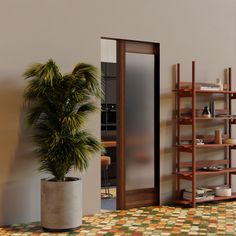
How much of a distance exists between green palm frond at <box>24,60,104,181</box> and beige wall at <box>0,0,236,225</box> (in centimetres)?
29

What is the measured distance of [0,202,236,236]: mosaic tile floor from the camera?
4.93 metres

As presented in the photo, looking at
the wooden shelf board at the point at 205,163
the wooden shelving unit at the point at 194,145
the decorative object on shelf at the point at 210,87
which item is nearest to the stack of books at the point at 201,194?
the wooden shelving unit at the point at 194,145

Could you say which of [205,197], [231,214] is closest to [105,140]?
[205,197]

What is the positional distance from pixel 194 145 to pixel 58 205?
216 cm

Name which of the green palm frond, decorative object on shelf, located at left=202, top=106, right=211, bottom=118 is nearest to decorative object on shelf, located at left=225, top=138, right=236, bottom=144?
decorative object on shelf, located at left=202, top=106, right=211, bottom=118

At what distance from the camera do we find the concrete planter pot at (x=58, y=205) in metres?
4.94

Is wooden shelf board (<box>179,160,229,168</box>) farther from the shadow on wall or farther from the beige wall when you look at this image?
the shadow on wall

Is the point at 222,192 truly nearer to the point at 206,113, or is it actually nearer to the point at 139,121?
the point at 206,113

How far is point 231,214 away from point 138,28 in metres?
2.75

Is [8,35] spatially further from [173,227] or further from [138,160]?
[173,227]

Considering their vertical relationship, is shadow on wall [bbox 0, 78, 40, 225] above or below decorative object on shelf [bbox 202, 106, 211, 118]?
below

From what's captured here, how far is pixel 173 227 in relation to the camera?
16.9 ft

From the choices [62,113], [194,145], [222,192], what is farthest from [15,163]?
[222,192]

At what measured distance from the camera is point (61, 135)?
4.98 m
